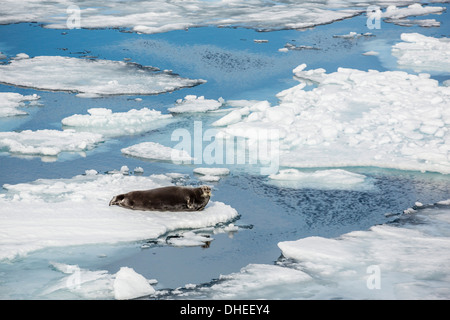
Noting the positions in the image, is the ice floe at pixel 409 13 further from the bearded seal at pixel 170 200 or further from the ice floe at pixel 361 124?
the bearded seal at pixel 170 200

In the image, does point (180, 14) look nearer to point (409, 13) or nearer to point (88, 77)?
point (88, 77)

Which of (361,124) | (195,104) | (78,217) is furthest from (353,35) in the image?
(78,217)

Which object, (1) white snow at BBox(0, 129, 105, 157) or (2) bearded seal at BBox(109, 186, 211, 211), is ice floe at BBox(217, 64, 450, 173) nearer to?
(1) white snow at BBox(0, 129, 105, 157)

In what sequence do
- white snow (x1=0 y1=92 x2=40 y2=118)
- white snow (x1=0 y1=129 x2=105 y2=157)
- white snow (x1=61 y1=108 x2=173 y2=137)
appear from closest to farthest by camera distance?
white snow (x1=0 y1=129 x2=105 y2=157), white snow (x1=61 y1=108 x2=173 y2=137), white snow (x1=0 y1=92 x2=40 y2=118)

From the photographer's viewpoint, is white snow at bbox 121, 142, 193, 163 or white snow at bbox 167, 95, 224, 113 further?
white snow at bbox 167, 95, 224, 113

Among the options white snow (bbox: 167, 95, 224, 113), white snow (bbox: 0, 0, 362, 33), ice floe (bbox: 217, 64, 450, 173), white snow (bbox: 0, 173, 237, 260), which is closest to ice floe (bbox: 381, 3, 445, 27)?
white snow (bbox: 0, 0, 362, 33)

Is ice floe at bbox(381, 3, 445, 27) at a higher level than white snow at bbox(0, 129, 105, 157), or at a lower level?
higher
